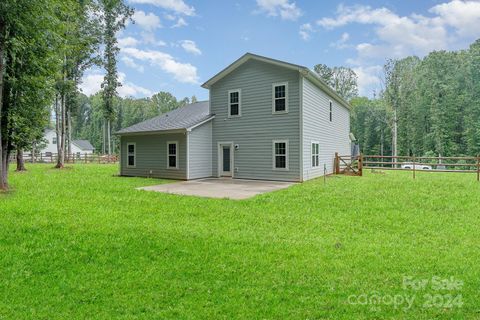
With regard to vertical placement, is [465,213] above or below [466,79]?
below

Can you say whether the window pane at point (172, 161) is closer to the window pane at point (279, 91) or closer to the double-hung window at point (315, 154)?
the window pane at point (279, 91)

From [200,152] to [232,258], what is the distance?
36.1ft

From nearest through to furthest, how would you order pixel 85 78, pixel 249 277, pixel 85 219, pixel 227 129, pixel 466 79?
pixel 249 277 → pixel 85 219 → pixel 227 129 → pixel 85 78 → pixel 466 79

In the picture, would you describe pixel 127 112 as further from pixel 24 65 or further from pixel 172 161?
pixel 24 65

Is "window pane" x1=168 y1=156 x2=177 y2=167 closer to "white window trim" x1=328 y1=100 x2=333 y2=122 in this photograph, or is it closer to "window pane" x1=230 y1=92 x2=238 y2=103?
"window pane" x1=230 y1=92 x2=238 y2=103

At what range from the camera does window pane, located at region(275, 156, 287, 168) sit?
14.0m

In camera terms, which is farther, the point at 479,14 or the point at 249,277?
the point at 479,14

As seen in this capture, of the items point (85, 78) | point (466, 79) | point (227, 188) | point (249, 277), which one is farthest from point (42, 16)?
point (466, 79)

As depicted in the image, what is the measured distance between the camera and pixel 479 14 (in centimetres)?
2912

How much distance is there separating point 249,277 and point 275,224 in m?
2.68

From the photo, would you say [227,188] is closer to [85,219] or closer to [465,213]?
[85,219]

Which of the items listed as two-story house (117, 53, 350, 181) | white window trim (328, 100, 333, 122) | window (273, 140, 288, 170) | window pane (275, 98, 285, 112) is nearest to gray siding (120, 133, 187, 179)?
two-story house (117, 53, 350, 181)

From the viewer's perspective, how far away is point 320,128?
1598 centimetres

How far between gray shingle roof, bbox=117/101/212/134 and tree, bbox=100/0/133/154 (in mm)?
10599
